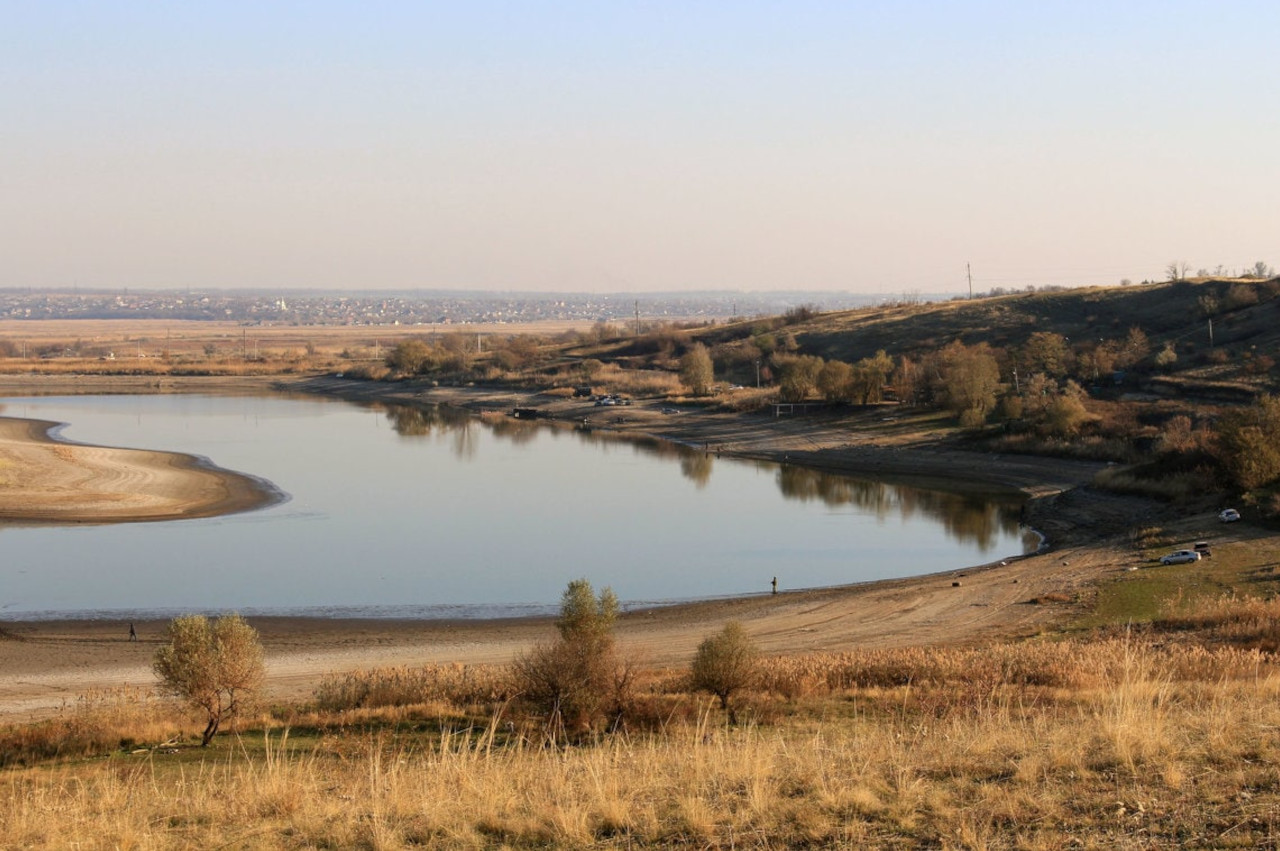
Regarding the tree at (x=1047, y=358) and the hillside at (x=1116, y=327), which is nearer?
the hillside at (x=1116, y=327)

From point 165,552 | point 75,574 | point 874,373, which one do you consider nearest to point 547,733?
point 75,574

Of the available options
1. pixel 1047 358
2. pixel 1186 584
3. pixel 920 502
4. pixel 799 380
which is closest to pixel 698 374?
pixel 799 380

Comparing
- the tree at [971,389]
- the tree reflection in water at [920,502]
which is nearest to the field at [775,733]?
the tree reflection in water at [920,502]

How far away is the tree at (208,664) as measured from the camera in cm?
1382

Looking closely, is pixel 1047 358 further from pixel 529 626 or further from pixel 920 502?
pixel 529 626

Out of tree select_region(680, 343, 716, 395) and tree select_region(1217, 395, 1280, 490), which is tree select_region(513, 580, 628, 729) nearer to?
tree select_region(1217, 395, 1280, 490)

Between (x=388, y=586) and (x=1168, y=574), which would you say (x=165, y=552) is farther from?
(x=1168, y=574)

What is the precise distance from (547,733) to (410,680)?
455 cm

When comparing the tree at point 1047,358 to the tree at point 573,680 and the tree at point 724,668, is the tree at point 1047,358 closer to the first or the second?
the tree at point 724,668

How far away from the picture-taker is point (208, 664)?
13.8 meters

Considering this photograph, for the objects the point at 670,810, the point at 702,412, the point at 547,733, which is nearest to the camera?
the point at 670,810

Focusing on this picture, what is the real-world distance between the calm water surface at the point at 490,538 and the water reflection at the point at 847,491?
0.16m

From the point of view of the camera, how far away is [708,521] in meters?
39.2

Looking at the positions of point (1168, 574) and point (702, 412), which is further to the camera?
point (702, 412)
